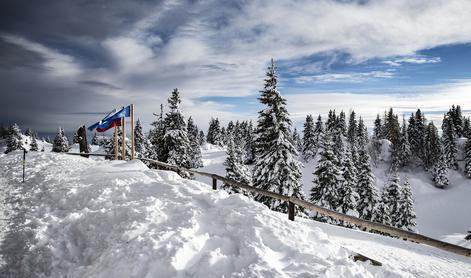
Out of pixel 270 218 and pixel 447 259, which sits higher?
pixel 270 218

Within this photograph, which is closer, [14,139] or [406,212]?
[406,212]

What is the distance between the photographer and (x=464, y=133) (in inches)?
3627

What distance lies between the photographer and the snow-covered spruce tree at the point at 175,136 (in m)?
31.4

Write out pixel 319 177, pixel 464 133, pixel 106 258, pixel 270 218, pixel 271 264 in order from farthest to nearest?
pixel 464 133 < pixel 319 177 < pixel 270 218 < pixel 106 258 < pixel 271 264

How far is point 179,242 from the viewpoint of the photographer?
5695 millimetres

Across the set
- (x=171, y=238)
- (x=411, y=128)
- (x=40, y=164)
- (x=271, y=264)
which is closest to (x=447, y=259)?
(x=271, y=264)

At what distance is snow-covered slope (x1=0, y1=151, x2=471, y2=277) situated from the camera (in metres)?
5.13

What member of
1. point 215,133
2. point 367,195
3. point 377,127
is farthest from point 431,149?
point 215,133

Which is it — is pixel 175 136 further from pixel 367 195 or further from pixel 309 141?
pixel 309 141

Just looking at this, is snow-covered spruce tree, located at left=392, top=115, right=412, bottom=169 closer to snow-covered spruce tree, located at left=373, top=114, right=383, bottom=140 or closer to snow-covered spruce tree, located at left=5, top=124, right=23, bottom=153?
snow-covered spruce tree, located at left=373, top=114, right=383, bottom=140

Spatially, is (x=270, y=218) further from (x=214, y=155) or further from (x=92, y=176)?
(x=214, y=155)

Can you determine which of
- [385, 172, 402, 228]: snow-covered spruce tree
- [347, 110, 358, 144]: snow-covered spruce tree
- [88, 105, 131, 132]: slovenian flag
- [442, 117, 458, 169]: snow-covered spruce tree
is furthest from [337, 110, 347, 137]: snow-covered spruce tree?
[88, 105, 131, 132]: slovenian flag

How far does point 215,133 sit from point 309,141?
46147 mm

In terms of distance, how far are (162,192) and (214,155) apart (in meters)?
90.1
